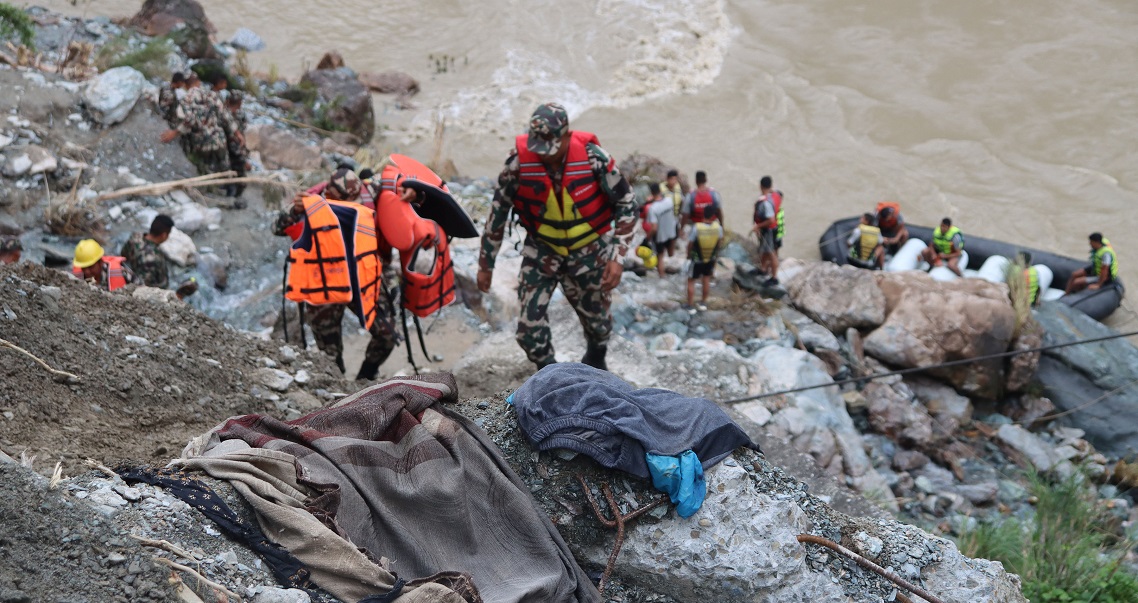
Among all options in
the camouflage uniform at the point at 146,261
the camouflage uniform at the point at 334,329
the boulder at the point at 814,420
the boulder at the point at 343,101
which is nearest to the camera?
the camouflage uniform at the point at 334,329

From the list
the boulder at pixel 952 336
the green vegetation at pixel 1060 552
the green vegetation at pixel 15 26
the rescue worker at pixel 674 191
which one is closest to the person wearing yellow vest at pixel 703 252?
the rescue worker at pixel 674 191

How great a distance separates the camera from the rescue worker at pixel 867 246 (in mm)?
9906

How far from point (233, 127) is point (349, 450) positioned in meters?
5.89

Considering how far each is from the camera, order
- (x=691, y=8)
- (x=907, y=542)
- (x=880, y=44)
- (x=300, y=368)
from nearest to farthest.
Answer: (x=907, y=542) → (x=300, y=368) → (x=880, y=44) → (x=691, y=8)

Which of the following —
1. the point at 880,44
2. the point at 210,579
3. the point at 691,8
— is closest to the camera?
the point at 210,579

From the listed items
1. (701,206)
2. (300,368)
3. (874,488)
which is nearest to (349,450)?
(300,368)

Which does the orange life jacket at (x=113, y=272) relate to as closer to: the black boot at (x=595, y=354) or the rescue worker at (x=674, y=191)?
the black boot at (x=595, y=354)

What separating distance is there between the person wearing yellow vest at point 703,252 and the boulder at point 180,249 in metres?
4.01

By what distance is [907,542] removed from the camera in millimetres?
3270

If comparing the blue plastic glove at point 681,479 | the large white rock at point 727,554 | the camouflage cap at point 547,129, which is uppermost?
the camouflage cap at point 547,129

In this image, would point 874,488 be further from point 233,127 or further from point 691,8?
point 691,8

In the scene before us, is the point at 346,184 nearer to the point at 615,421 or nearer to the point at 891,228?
the point at 615,421

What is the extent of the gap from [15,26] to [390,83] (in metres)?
5.47

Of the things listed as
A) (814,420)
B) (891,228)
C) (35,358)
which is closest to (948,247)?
(891,228)
